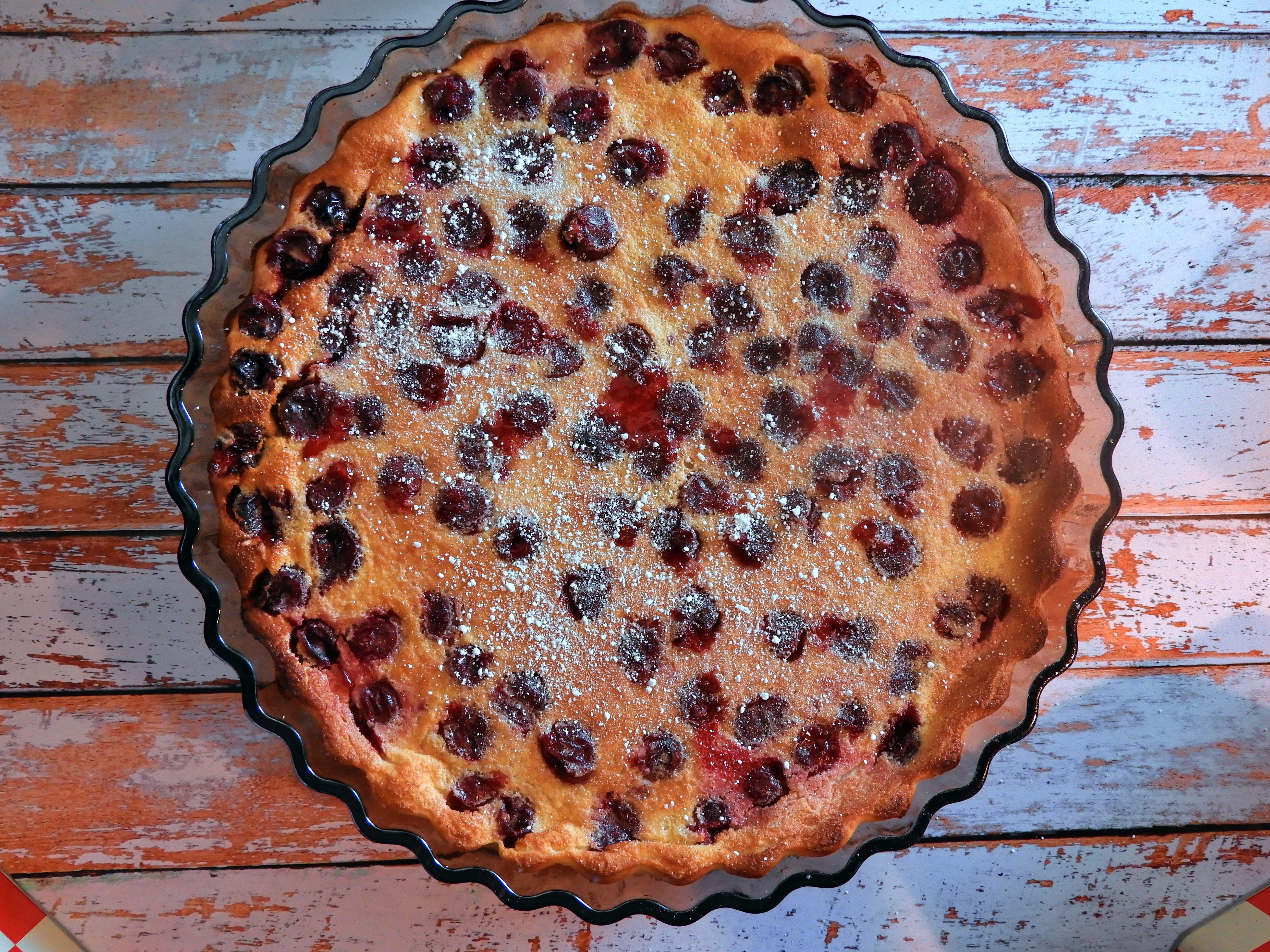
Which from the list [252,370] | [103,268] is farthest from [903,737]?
[103,268]

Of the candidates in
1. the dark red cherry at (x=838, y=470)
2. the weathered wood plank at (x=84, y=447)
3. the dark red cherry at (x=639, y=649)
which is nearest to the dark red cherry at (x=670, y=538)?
the dark red cherry at (x=639, y=649)

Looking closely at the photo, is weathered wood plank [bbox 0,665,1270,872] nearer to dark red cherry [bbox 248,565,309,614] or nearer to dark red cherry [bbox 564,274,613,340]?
dark red cherry [bbox 248,565,309,614]

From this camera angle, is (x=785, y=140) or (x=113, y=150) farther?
(x=113, y=150)

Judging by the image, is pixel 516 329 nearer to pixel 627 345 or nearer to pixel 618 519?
pixel 627 345

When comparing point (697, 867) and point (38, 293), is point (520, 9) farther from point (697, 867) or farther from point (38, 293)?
point (697, 867)

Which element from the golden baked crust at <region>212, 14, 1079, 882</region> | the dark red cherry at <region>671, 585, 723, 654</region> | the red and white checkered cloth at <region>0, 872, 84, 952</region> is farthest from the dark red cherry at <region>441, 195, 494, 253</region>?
the red and white checkered cloth at <region>0, 872, 84, 952</region>

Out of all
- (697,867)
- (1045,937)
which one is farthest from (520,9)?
(1045,937)

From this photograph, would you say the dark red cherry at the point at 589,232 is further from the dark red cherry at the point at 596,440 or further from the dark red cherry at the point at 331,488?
the dark red cherry at the point at 331,488
